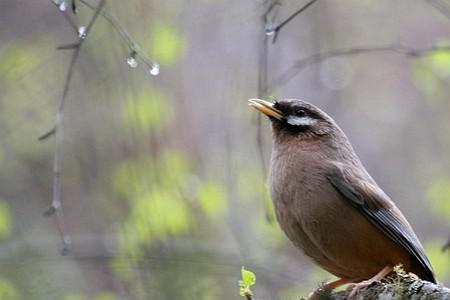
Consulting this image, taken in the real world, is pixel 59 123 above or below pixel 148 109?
above

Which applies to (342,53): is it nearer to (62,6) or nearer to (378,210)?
(378,210)

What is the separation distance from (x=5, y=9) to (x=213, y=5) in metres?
2.41

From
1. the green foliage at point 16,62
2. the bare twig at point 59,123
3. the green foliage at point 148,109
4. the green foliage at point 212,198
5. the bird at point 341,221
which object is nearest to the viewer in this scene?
the bare twig at point 59,123

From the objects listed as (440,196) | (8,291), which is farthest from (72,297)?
(440,196)

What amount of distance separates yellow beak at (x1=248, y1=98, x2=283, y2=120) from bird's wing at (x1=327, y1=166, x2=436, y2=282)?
745 mm

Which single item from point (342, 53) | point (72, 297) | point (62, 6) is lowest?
point (72, 297)

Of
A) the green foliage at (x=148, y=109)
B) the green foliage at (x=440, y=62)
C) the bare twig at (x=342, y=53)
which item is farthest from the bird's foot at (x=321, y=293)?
the green foliage at (x=440, y=62)

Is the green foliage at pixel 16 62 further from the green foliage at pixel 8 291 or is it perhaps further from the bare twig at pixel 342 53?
the bare twig at pixel 342 53

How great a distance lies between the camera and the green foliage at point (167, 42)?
9.16 m

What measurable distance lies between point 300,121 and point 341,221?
1029 millimetres

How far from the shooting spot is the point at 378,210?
644cm

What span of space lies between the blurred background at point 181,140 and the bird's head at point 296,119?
0.90ft

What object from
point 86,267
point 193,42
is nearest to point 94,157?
point 86,267

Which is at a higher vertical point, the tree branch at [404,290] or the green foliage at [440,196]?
the tree branch at [404,290]
